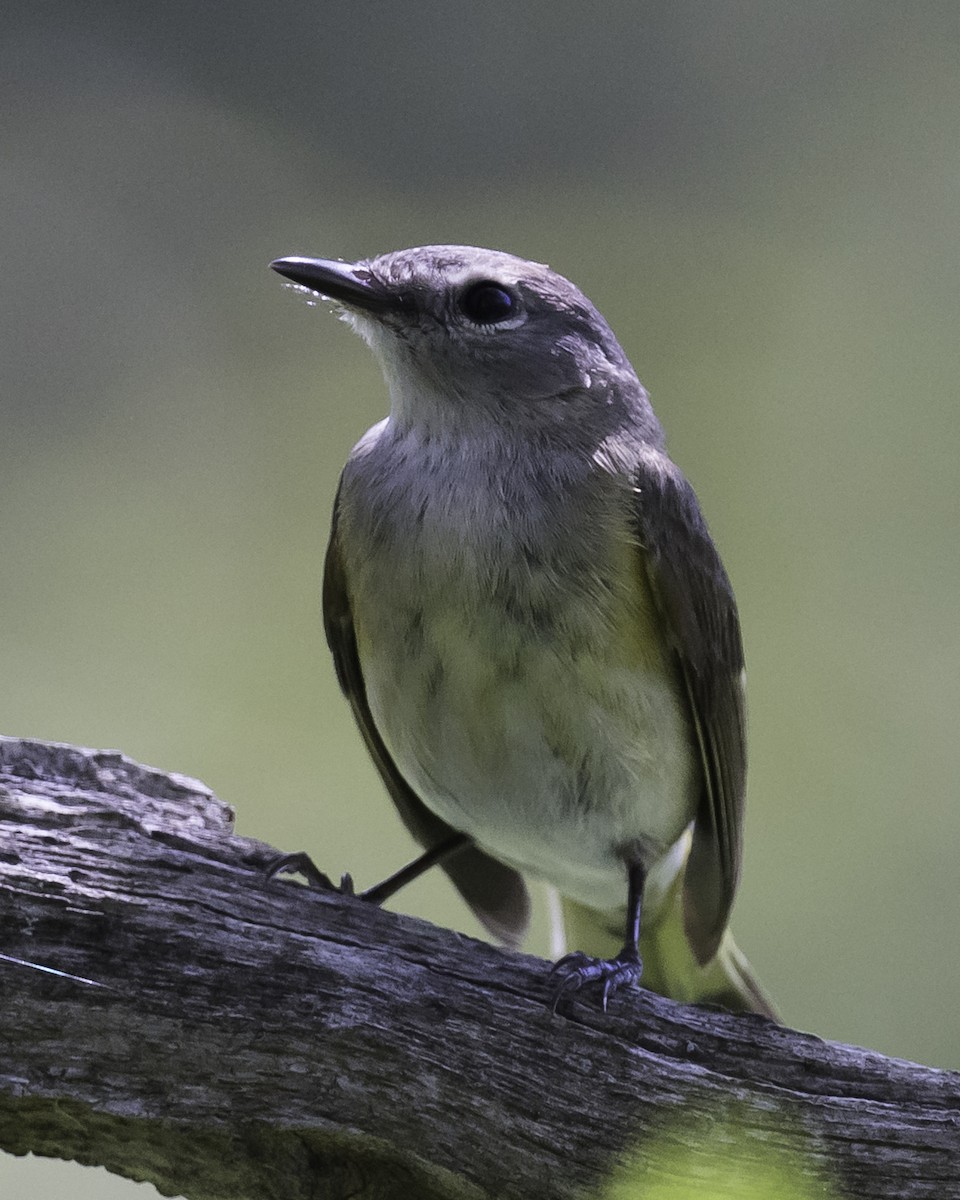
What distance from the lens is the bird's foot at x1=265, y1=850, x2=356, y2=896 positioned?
183 centimetres

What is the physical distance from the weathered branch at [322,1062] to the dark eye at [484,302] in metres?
0.87

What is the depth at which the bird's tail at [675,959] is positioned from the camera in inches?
95.5

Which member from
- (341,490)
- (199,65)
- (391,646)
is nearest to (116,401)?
(199,65)

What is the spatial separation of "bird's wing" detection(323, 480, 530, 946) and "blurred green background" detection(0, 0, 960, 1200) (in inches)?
35.4

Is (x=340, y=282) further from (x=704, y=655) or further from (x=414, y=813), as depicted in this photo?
(x=414, y=813)

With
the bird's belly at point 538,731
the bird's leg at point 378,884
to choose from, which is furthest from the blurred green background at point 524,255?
the bird's belly at point 538,731

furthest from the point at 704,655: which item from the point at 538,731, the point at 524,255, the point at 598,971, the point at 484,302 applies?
the point at 524,255

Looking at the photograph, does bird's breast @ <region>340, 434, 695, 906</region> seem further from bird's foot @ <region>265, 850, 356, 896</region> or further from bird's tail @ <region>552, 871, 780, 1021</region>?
bird's tail @ <region>552, 871, 780, 1021</region>

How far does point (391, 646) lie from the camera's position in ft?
6.40

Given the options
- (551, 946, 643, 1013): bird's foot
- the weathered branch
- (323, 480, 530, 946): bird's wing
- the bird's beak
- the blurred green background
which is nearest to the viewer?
the weathered branch

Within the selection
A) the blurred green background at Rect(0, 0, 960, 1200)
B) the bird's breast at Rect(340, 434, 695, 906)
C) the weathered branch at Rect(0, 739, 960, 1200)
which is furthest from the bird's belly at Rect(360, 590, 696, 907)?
the blurred green background at Rect(0, 0, 960, 1200)

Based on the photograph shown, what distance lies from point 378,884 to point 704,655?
0.71m

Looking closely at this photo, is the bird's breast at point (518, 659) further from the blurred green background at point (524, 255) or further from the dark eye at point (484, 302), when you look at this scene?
the blurred green background at point (524, 255)

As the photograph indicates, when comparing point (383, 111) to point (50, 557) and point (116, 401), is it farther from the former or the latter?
point (50, 557)
